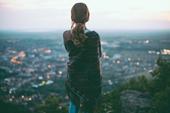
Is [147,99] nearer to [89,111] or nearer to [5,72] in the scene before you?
[89,111]

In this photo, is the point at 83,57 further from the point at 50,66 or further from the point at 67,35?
the point at 50,66

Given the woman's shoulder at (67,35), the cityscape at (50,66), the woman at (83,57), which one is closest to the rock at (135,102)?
the woman at (83,57)

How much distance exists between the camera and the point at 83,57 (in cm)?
301

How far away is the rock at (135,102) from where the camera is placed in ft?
23.7

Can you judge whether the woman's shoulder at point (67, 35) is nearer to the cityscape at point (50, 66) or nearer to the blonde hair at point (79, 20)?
the blonde hair at point (79, 20)

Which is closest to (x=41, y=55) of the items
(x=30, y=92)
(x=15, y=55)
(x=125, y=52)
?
(x=15, y=55)

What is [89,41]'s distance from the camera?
3.00 metres

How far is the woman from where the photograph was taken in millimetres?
2979

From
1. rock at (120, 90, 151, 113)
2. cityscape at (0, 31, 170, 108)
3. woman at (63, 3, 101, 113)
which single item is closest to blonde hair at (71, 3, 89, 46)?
woman at (63, 3, 101, 113)

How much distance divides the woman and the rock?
4313 mm

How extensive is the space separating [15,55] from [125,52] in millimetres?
32525

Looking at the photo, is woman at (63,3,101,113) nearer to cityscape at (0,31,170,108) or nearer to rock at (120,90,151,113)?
rock at (120,90,151,113)

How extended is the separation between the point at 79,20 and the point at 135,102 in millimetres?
4713

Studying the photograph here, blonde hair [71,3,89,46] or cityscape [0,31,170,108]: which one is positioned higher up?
blonde hair [71,3,89,46]
